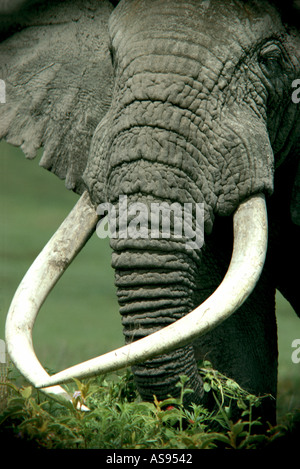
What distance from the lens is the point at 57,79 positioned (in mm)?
3242

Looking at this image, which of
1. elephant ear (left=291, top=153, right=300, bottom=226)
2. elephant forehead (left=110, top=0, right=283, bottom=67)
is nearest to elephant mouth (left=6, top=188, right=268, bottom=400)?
elephant ear (left=291, top=153, right=300, bottom=226)

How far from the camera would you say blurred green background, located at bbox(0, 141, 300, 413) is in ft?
17.7

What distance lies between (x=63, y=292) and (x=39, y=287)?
17.5 feet

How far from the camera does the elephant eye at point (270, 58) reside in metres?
2.68

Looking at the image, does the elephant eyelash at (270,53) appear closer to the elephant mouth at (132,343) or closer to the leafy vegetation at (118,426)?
the elephant mouth at (132,343)

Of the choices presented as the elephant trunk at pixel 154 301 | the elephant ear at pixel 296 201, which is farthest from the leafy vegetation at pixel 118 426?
the elephant ear at pixel 296 201

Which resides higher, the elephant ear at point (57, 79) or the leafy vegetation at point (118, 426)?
the elephant ear at point (57, 79)

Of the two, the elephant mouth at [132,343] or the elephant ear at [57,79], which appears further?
the elephant ear at [57,79]

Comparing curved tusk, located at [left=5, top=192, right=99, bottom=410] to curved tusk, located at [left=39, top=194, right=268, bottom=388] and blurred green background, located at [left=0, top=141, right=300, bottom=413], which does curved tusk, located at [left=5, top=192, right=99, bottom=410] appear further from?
Answer: blurred green background, located at [left=0, top=141, right=300, bottom=413]

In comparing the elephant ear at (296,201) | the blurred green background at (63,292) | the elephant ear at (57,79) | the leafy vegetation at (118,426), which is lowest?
the leafy vegetation at (118,426)

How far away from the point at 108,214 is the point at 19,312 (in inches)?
14.4

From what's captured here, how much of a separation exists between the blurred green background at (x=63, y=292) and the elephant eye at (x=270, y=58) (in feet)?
5.63

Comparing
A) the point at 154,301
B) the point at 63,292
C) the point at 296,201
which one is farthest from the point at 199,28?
the point at 63,292

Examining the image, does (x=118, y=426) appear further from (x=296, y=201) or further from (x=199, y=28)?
(x=199, y=28)
